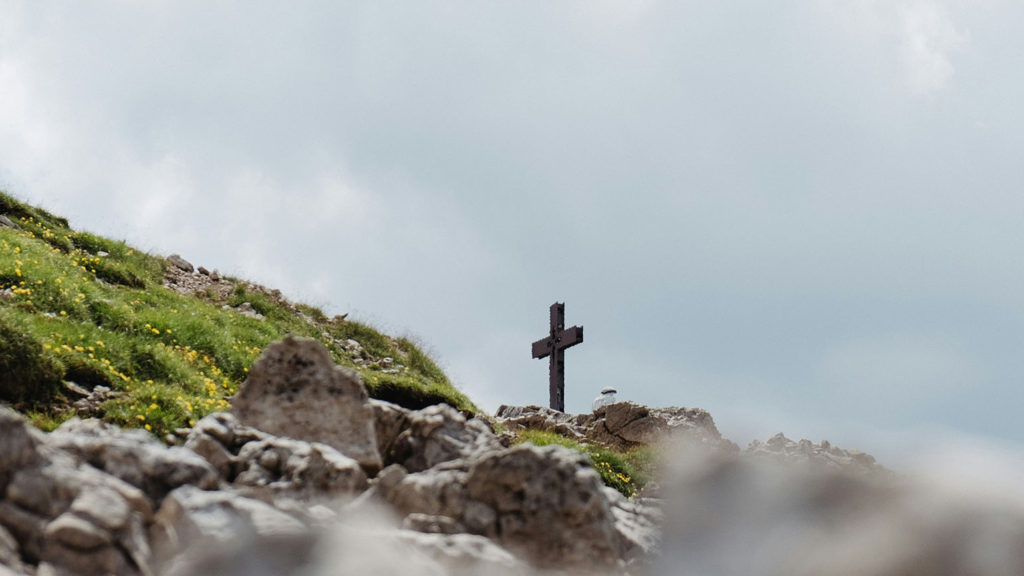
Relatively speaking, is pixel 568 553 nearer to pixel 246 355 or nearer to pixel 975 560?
pixel 975 560

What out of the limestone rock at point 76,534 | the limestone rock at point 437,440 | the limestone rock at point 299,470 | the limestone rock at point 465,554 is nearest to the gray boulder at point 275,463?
the limestone rock at point 299,470

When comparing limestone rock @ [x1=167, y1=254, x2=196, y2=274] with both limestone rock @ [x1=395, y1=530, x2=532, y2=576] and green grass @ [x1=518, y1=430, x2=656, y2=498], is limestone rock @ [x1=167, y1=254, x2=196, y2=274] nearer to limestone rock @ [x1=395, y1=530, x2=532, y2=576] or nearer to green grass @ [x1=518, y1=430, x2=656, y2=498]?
green grass @ [x1=518, y1=430, x2=656, y2=498]

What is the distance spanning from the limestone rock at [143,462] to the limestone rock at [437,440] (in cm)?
151

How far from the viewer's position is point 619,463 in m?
16.0

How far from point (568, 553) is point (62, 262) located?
52.4 ft

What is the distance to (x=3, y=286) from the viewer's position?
14.4 metres

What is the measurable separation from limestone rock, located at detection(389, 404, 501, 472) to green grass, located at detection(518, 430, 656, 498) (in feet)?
29.4

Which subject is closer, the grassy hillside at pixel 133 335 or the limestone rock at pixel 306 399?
the limestone rock at pixel 306 399

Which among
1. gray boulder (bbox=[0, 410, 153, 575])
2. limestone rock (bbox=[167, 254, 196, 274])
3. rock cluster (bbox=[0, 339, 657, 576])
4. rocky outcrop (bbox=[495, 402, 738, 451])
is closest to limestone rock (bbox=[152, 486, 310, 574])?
rock cluster (bbox=[0, 339, 657, 576])

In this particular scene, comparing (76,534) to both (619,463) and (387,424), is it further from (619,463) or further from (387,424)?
(619,463)

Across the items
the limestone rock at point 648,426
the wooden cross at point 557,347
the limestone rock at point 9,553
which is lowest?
the limestone rock at point 9,553

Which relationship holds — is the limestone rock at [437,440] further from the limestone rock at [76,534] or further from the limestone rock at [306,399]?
the limestone rock at [76,534]

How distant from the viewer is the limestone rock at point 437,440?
5828 millimetres

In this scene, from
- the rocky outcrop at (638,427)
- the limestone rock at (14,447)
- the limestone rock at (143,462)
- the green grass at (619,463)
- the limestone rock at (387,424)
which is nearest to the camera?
the limestone rock at (14,447)
